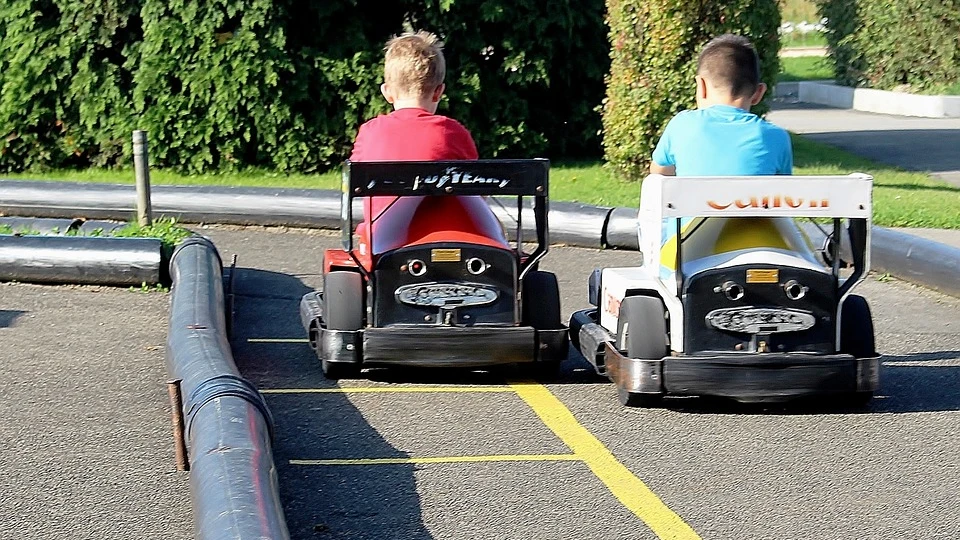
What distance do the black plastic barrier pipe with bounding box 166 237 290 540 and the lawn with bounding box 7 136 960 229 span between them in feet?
22.8

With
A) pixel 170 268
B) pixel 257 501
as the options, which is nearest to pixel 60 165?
pixel 170 268

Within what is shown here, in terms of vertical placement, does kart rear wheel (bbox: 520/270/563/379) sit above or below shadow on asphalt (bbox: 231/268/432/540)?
above

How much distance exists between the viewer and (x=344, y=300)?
6703 millimetres

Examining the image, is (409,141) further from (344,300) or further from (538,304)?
(538,304)

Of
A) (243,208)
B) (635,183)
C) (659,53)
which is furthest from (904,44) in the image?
(243,208)

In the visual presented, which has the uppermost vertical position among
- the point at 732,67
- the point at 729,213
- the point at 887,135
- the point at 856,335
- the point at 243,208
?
the point at 732,67

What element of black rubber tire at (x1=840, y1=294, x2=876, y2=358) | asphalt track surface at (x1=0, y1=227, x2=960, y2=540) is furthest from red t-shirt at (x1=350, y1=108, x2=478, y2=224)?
black rubber tire at (x1=840, y1=294, x2=876, y2=358)

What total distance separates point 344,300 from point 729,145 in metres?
1.95

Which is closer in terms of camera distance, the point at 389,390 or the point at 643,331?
the point at 643,331

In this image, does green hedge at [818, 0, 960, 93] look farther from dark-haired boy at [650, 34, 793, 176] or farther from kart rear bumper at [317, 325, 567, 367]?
kart rear bumper at [317, 325, 567, 367]

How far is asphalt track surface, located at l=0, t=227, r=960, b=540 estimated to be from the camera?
474 cm

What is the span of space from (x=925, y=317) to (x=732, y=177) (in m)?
3.21

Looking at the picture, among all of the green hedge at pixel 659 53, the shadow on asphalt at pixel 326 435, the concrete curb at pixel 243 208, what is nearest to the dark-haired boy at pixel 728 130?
the shadow on asphalt at pixel 326 435

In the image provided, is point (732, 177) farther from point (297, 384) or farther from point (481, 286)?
point (297, 384)
